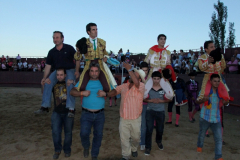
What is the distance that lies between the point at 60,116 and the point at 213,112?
299 centimetres

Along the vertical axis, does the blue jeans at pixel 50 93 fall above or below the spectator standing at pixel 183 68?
below

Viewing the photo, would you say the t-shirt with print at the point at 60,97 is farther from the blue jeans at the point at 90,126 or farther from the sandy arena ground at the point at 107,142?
the sandy arena ground at the point at 107,142

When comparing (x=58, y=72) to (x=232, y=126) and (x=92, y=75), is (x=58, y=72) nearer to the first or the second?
(x=92, y=75)

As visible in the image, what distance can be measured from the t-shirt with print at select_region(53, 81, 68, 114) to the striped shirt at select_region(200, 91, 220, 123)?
2.76 metres

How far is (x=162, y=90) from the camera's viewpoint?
4.69 metres

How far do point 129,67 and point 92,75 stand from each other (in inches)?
27.1

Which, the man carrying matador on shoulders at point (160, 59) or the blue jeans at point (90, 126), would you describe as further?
the man carrying matador on shoulders at point (160, 59)

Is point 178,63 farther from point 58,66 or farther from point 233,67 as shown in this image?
point 58,66

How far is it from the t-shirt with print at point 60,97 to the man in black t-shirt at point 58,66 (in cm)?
10

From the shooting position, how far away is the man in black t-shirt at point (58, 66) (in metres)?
4.20

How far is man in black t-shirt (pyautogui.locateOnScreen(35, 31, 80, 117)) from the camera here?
165 inches

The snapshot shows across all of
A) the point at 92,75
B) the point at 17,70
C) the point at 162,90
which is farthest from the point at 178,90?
the point at 17,70

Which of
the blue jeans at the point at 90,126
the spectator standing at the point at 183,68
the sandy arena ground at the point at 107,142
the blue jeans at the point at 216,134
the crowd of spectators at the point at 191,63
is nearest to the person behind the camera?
the blue jeans at the point at 90,126

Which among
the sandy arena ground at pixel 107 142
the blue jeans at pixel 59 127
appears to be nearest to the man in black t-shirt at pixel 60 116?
the blue jeans at pixel 59 127
